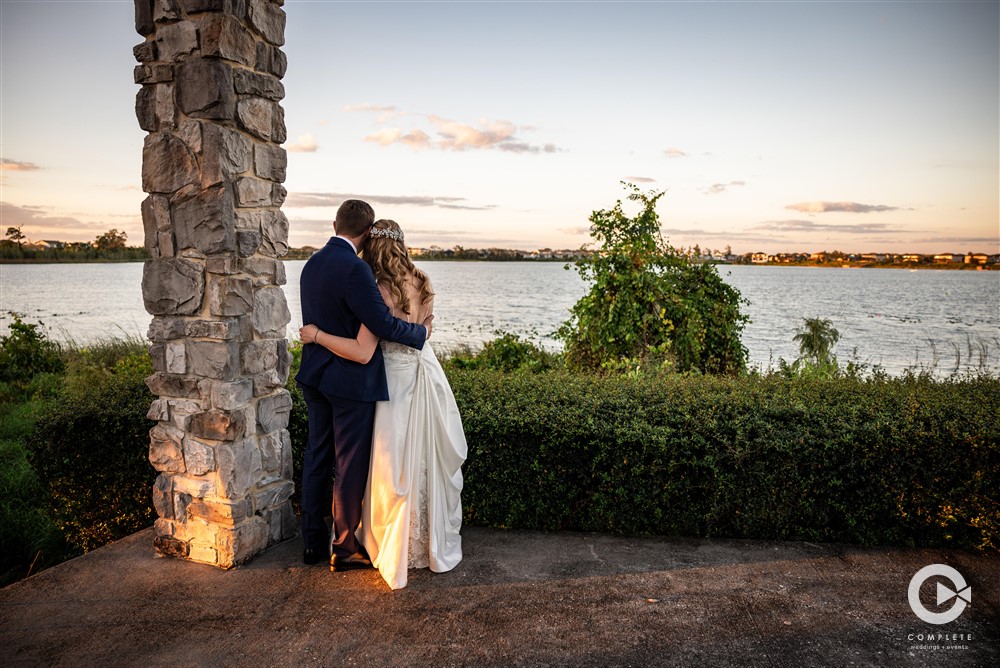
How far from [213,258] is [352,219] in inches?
37.4

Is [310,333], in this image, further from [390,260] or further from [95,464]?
[95,464]

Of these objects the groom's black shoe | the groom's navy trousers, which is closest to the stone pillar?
the groom's navy trousers

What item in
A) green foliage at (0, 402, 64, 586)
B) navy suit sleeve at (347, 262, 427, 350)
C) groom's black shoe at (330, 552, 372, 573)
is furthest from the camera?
green foliage at (0, 402, 64, 586)

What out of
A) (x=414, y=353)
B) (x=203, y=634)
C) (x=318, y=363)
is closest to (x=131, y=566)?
(x=203, y=634)

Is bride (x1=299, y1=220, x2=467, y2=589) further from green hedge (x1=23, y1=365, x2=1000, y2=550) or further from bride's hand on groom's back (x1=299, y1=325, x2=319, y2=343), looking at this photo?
green hedge (x1=23, y1=365, x2=1000, y2=550)

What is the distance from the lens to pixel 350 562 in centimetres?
389

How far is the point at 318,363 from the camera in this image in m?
3.75

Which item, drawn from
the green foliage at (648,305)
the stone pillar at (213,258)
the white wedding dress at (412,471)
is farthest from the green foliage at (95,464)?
the green foliage at (648,305)

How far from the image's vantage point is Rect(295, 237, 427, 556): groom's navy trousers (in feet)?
11.8

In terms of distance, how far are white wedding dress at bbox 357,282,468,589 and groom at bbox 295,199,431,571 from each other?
0.32 ft

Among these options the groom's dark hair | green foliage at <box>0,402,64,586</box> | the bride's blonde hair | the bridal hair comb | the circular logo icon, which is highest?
the groom's dark hair

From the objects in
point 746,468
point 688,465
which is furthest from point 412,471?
point 746,468

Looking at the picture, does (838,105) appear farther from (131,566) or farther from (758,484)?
(131,566)

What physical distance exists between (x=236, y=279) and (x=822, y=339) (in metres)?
10.8
